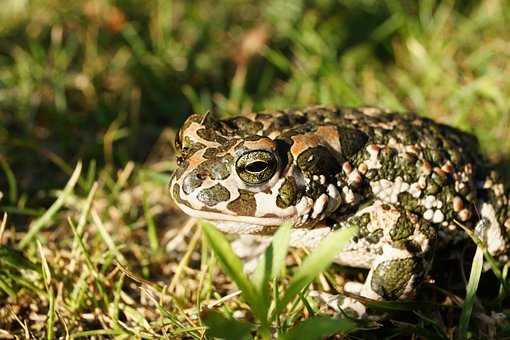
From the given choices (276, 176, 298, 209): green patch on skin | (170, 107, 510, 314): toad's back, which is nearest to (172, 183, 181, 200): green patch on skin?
(170, 107, 510, 314): toad's back

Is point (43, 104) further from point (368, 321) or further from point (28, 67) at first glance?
point (368, 321)

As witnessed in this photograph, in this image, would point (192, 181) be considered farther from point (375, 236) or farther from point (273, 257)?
point (375, 236)

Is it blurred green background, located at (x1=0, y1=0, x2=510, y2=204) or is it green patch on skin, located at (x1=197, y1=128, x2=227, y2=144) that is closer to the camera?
green patch on skin, located at (x1=197, y1=128, x2=227, y2=144)

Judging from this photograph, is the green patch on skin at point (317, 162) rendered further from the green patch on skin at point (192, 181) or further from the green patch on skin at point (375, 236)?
the green patch on skin at point (192, 181)

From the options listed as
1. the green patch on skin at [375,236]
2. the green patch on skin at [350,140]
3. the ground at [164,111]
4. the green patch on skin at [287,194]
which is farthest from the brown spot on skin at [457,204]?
the green patch on skin at [287,194]

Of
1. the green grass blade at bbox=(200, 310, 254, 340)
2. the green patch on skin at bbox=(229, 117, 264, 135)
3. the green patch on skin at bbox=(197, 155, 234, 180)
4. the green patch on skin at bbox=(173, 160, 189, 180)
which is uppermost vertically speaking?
the green patch on skin at bbox=(229, 117, 264, 135)

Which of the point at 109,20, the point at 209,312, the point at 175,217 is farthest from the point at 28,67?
the point at 209,312

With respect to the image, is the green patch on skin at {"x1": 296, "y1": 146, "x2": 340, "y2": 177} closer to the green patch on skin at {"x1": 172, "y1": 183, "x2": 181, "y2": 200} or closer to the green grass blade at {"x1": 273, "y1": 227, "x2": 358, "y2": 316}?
the green patch on skin at {"x1": 172, "y1": 183, "x2": 181, "y2": 200}
